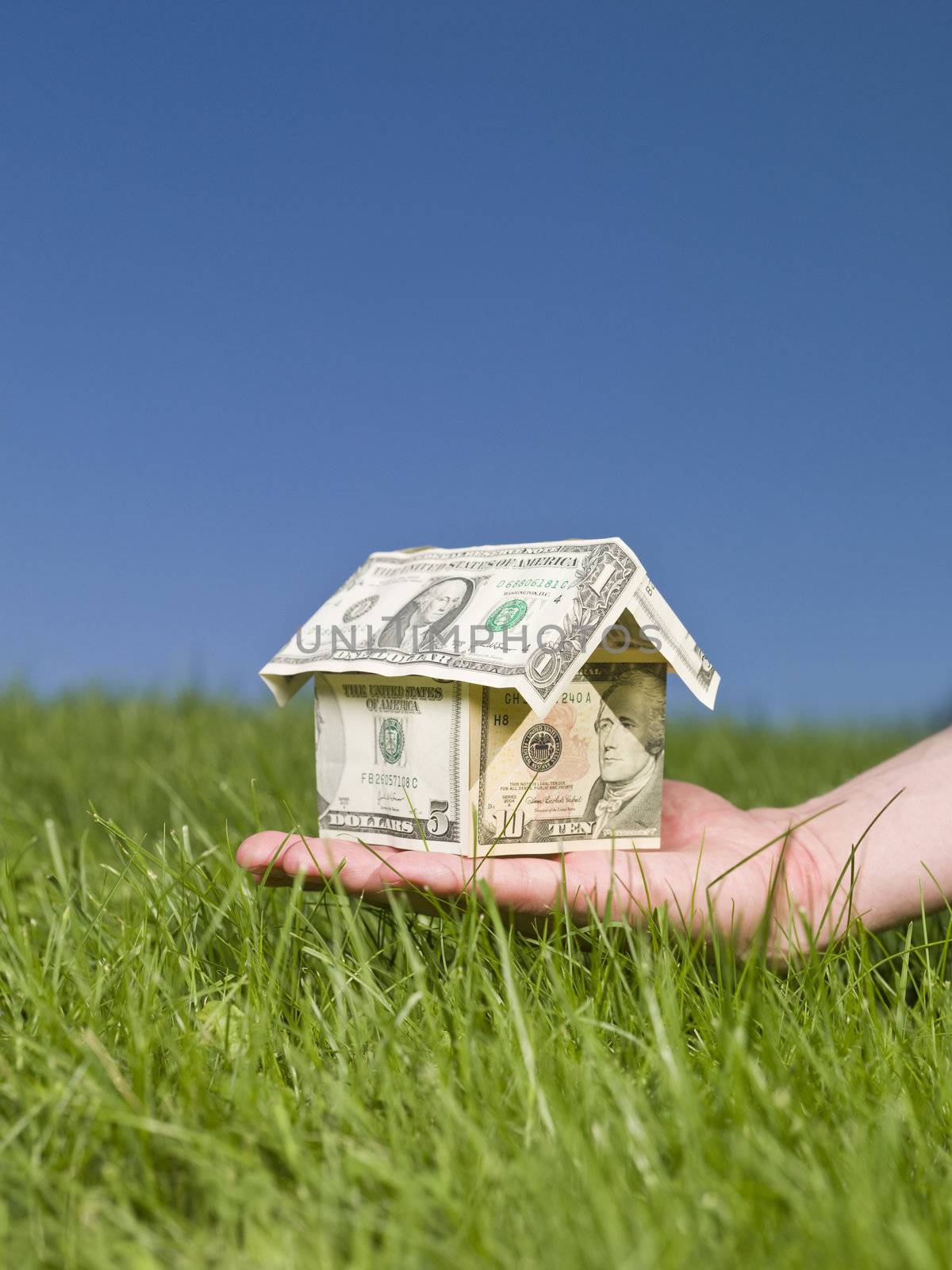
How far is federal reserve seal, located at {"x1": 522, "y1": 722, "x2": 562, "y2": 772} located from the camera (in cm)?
251

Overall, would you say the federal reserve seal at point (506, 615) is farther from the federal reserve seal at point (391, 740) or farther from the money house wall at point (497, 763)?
the federal reserve seal at point (391, 740)

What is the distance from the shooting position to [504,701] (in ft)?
8.18

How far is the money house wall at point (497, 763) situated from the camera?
2471 millimetres

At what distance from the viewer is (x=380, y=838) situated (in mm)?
2635

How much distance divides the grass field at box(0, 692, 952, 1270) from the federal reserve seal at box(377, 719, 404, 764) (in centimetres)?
36

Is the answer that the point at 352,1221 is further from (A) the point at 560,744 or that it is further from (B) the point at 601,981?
(A) the point at 560,744

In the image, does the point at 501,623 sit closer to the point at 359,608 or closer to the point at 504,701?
the point at 504,701

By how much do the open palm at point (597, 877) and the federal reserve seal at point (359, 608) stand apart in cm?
54

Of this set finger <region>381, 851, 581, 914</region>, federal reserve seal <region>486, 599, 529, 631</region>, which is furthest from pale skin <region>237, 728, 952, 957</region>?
federal reserve seal <region>486, 599, 529, 631</region>

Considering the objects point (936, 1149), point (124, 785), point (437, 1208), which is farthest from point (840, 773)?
point (437, 1208)

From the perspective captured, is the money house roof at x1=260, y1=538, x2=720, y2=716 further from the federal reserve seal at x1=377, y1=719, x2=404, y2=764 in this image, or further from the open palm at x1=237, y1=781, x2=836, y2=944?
the open palm at x1=237, y1=781, x2=836, y2=944

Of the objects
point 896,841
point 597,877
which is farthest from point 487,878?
point 896,841

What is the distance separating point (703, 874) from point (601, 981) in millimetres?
457

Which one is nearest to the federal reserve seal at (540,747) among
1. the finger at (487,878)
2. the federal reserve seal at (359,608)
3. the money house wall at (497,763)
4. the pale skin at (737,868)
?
the money house wall at (497,763)
